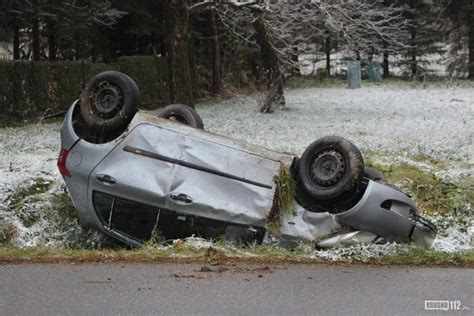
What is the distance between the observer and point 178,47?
17719mm

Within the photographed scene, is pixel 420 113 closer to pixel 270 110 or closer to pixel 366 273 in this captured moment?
pixel 270 110

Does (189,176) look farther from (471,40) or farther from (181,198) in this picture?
(471,40)

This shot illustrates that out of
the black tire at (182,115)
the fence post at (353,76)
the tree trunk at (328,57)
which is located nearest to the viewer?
the black tire at (182,115)

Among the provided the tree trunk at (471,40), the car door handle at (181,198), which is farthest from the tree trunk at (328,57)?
the car door handle at (181,198)

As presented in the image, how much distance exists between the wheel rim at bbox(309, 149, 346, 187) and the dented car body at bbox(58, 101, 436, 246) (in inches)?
12.2

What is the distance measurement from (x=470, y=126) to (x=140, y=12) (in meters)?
13.1

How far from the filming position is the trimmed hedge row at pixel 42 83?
1877cm

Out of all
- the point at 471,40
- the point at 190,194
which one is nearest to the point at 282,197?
the point at 190,194

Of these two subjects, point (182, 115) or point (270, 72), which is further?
point (270, 72)

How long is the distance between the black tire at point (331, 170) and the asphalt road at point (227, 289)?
3.69ft

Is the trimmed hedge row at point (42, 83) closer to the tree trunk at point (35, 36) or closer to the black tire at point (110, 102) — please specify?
the tree trunk at point (35, 36)

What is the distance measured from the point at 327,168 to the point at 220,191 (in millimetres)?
1184

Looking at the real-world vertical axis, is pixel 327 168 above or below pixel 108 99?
below

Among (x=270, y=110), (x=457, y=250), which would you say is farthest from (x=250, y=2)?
(x=457, y=250)
